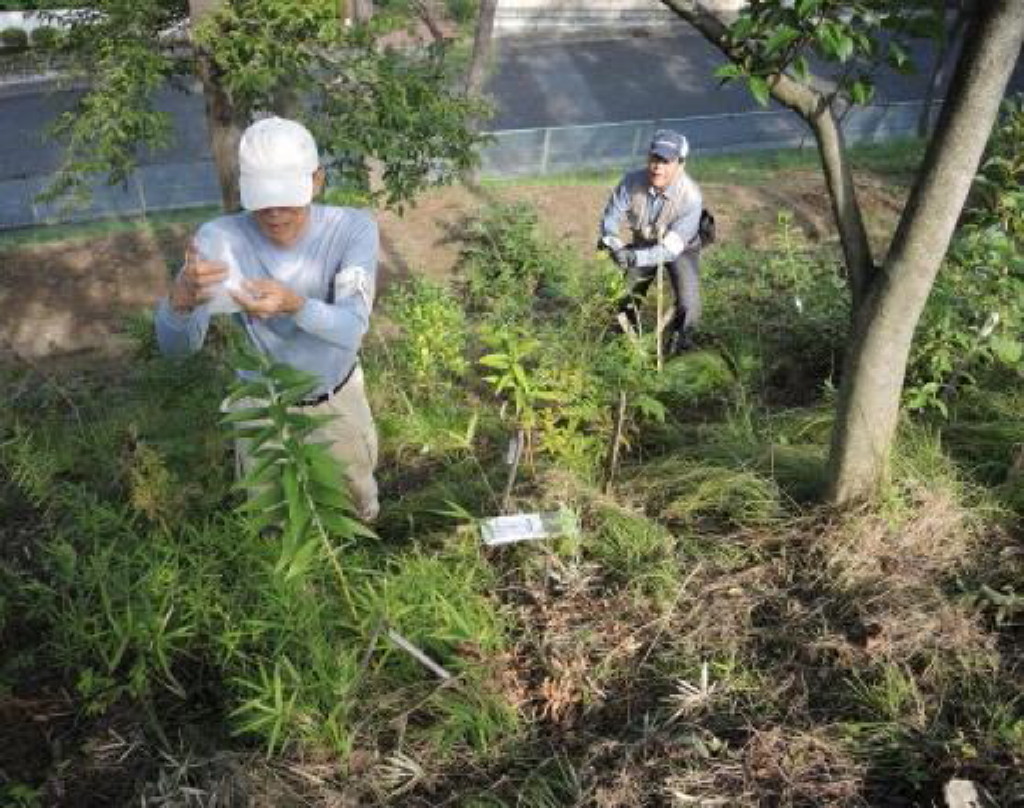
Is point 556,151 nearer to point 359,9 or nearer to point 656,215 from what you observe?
point 359,9

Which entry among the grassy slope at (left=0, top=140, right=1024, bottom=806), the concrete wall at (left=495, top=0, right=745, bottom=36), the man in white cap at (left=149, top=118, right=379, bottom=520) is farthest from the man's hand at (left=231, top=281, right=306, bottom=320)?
the concrete wall at (left=495, top=0, right=745, bottom=36)

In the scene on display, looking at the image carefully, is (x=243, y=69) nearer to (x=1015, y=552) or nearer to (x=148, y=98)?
(x=148, y=98)

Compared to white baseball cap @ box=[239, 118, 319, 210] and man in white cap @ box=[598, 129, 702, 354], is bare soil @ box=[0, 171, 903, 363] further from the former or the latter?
white baseball cap @ box=[239, 118, 319, 210]

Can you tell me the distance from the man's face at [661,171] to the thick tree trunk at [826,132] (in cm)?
231

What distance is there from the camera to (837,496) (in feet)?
11.3

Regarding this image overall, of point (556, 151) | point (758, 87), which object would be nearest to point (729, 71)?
point (758, 87)

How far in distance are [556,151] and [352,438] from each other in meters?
10.9

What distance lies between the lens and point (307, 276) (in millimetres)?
3309

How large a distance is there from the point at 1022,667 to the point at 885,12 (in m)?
1.98

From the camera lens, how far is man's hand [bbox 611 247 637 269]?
18.1 ft

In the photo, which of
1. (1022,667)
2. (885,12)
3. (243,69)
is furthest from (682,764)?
(243,69)

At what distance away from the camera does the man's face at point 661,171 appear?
5.36m

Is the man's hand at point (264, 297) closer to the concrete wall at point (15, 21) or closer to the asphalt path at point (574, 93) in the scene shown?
the asphalt path at point (574, 93)

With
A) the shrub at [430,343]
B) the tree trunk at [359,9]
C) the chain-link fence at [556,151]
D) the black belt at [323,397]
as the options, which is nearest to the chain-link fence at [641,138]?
the chain-link fence at [556,151]
